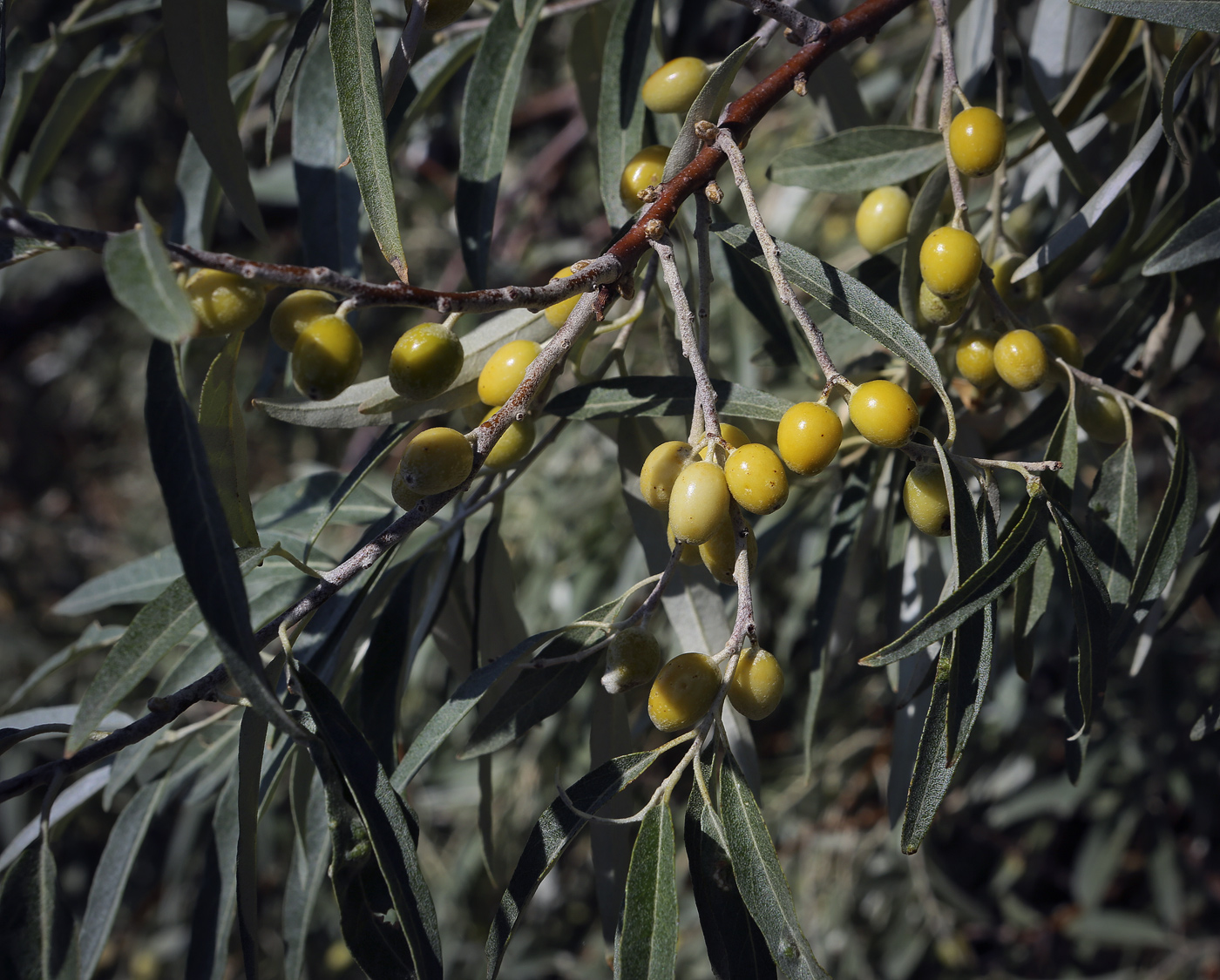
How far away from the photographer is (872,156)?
0.81 m

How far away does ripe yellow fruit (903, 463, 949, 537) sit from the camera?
0.58 meters

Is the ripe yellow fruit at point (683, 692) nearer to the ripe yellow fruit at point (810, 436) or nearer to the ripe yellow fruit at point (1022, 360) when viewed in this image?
the ripe yellow fruit at point (810, 436)

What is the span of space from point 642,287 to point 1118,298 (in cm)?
93

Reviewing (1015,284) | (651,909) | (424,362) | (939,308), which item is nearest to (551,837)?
(651,909)

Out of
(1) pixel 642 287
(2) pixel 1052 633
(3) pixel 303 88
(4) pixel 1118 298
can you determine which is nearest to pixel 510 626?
(1) pixel 642 287

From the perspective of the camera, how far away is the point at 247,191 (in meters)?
0.68

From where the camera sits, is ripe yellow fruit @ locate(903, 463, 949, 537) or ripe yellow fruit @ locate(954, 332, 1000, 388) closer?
ripe yellow fruit @ locate(903, 463, 949, 537)

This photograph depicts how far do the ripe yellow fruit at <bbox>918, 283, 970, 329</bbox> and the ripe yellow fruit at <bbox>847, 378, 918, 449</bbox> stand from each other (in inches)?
6.1

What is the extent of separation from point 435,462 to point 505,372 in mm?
122

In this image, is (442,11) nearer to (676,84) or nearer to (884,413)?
(676,84)

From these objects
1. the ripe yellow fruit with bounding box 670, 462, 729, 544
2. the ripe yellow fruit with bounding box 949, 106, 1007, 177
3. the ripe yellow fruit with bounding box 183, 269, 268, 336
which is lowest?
the ripe yellow fruit with bounding box 670, 462, 729, 544

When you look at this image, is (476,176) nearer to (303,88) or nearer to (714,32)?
(303,88)

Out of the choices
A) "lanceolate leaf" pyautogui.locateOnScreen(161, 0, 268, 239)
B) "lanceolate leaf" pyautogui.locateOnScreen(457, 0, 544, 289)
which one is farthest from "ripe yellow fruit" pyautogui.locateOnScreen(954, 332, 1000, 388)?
"lanceolate leaf" pyautogui.locateOnScreen(161, 0, 268, 239)

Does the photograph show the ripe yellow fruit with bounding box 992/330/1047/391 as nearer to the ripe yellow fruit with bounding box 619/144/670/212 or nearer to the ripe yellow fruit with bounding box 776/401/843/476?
the ripe yellow fruit with bounding box 776/401/843/476
